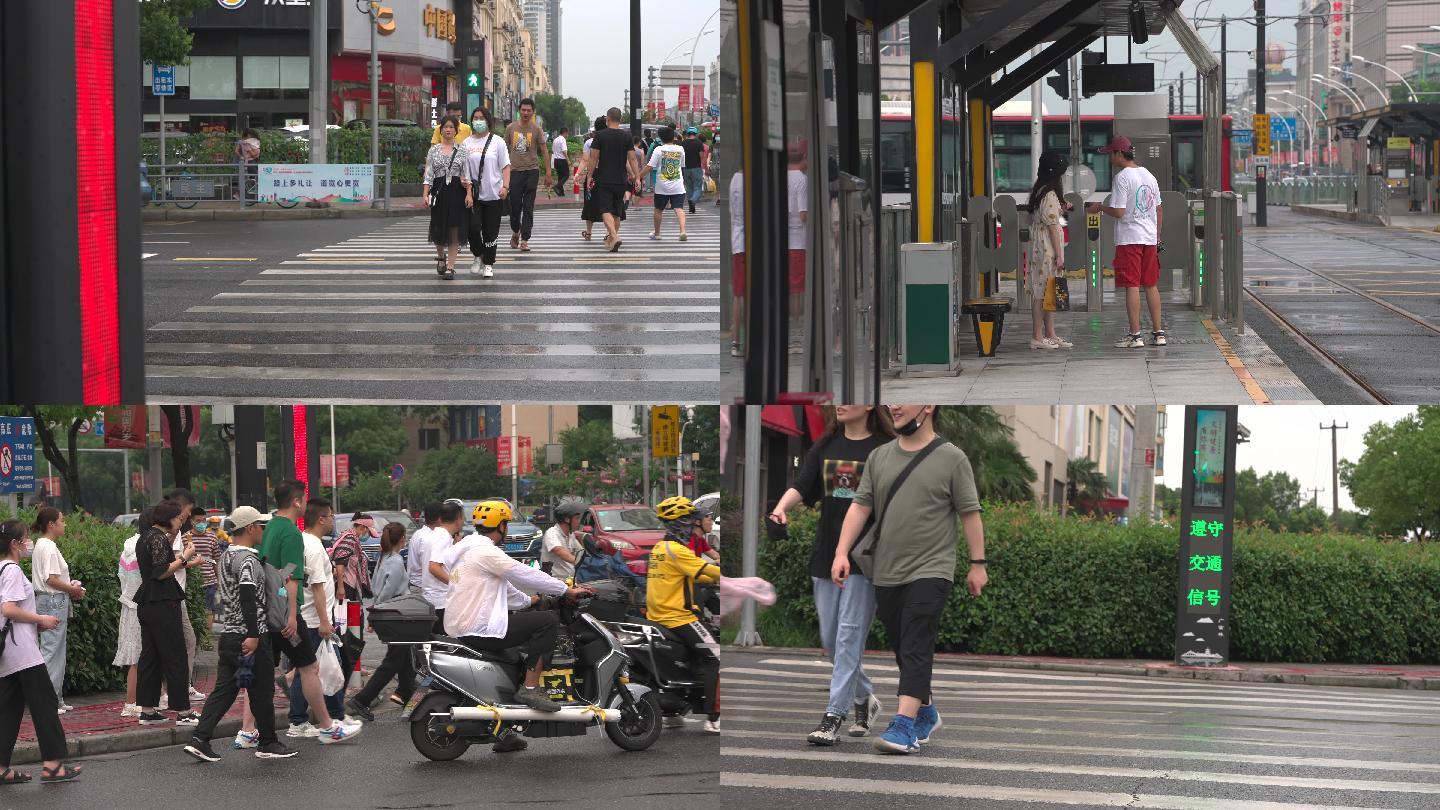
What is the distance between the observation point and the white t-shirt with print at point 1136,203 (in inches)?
581

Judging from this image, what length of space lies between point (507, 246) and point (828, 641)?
17.0 metres

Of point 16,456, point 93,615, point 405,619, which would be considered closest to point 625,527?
point 405,619

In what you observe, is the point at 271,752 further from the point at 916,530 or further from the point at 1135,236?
the point at 1135,236

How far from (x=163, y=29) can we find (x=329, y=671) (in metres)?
24.8

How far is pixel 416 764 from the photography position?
313 inches

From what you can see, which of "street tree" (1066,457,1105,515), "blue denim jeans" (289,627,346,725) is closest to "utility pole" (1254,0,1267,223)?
"street tree" (1066,457,1105,515)

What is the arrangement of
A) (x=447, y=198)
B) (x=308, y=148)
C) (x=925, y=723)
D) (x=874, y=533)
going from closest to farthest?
(x=874, y=533) → (x=925, y=723) → (x=447, y=198) → (x=308, y=148)

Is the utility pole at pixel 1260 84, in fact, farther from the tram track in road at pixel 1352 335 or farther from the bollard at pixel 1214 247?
the bollard at pixel 1214 247

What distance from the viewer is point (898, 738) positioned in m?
6.10

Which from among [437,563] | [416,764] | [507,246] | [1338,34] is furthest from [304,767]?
[1338,34]

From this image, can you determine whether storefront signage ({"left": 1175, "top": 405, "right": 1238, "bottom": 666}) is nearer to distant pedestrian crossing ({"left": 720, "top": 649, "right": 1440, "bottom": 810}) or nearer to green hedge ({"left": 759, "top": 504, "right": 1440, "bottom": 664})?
green hedge ({"left": 759, "top": 504, "right": 1440, "bottom": 664})

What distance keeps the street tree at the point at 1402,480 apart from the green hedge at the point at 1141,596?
3411cm

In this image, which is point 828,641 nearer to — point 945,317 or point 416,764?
point 416,764

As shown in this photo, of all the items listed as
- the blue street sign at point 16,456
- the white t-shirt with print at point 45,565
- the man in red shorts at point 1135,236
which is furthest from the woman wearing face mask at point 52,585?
the man in red shorts at point 1135,236
